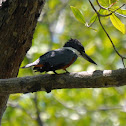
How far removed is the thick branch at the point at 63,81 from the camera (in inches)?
115

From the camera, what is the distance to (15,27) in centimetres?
379

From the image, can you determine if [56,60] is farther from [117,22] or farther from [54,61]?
[117,22]

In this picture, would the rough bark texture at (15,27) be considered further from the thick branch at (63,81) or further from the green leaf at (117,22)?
the green leaf at (117,22)

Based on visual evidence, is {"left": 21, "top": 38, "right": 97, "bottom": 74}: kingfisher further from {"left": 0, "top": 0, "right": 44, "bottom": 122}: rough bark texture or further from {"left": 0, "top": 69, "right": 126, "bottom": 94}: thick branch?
{"left": 0, "top": 0, "right": 44, "bottom": 122}: rough bark texture

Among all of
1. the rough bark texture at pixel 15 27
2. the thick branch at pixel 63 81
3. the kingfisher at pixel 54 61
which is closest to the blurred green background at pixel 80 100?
the rough bark texture at pixel 15 27

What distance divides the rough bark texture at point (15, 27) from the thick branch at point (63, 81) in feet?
2.59

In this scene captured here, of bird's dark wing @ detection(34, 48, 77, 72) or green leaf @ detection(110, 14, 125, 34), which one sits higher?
green leaf @ detection(110, 14, 125, 34)

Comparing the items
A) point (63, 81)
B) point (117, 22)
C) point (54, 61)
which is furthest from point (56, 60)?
point (117, 22)

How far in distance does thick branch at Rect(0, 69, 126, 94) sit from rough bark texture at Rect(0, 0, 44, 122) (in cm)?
79

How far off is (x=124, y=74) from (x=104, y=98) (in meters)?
5.42

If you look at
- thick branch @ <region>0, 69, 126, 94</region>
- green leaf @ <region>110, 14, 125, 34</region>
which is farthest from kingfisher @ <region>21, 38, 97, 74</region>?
green leaf @ <region>110, 14, 125, 34</region>

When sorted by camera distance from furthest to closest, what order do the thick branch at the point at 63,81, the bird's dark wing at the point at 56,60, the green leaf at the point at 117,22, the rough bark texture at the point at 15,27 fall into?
the rough bark texture at the point at 15,27 → the bird's dark wing at the point at 56,60 → the green leaf at the point at 117,22 → the thick branch at the point at 63,81

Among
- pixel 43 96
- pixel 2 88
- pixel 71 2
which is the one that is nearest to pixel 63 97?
pixel 43 96

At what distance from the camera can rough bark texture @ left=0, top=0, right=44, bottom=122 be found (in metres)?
3.77
